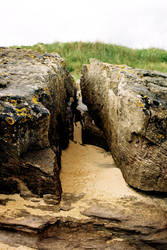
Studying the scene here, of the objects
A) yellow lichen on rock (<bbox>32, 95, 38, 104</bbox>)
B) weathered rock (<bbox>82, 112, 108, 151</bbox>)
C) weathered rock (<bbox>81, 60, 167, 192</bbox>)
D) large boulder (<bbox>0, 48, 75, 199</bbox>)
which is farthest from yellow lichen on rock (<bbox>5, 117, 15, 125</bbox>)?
weathered rock (<bbox>82, 112, 108, 151</bbox>)

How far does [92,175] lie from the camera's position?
3635mm

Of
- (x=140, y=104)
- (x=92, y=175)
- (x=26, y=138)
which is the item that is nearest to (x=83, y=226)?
(x=92, y=175)

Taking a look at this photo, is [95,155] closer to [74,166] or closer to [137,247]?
[74,166]

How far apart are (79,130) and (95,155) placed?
4.82ft

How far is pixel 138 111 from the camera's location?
3205mm

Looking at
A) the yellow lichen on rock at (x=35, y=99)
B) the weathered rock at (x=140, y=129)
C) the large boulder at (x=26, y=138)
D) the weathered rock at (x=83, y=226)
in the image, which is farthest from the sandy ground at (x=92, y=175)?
the yellow lichen on rock at (x=35, y=99)

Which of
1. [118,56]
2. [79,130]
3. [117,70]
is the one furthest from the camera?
[118,56]

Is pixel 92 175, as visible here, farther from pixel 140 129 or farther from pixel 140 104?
pixel 140 104

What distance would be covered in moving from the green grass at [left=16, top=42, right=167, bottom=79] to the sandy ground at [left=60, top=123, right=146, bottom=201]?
8.28 meters

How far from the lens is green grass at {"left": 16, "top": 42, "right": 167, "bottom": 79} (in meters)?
12.5

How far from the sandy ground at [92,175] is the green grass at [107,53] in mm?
8283

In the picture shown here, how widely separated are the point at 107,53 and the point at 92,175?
1034 centimetres

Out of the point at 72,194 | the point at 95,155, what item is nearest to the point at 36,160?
the point at 72,194

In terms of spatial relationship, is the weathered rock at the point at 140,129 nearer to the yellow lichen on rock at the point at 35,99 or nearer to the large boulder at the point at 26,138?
the large boulder at the point at 26,138
